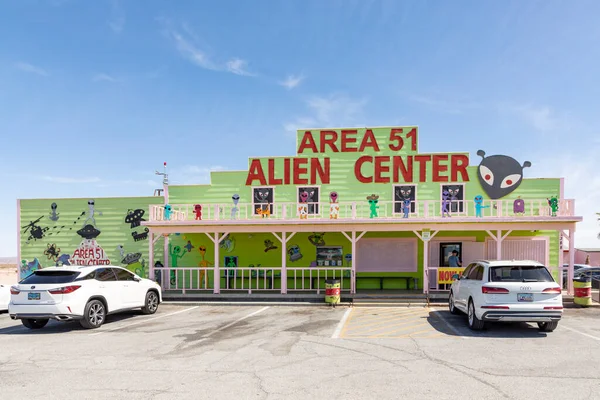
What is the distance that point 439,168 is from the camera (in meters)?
18.6

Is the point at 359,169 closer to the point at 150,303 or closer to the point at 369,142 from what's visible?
the point at 369,142

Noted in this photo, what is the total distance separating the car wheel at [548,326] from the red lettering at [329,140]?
1156cm

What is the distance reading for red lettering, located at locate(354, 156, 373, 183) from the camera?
1877 centimetres

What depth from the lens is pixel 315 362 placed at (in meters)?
6.94

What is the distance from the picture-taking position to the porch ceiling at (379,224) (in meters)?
14.9

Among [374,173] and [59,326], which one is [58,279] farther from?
[374,173]

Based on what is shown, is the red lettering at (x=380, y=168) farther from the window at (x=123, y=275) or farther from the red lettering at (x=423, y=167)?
the window at (x=123, y=275)

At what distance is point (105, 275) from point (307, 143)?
1109 centimetres

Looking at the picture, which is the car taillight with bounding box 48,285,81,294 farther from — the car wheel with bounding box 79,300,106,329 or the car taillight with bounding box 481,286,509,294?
the car taillight with bounding box 481,286,509,294

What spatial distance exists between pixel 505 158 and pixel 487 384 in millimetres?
15017

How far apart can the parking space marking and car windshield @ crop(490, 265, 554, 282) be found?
164 cm

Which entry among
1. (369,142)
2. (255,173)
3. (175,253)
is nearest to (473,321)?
(369,142)

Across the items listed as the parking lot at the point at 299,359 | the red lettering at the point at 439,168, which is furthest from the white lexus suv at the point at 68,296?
the red lettering at the point at 439,168

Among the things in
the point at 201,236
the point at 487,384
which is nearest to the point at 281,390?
the point at 487,384
